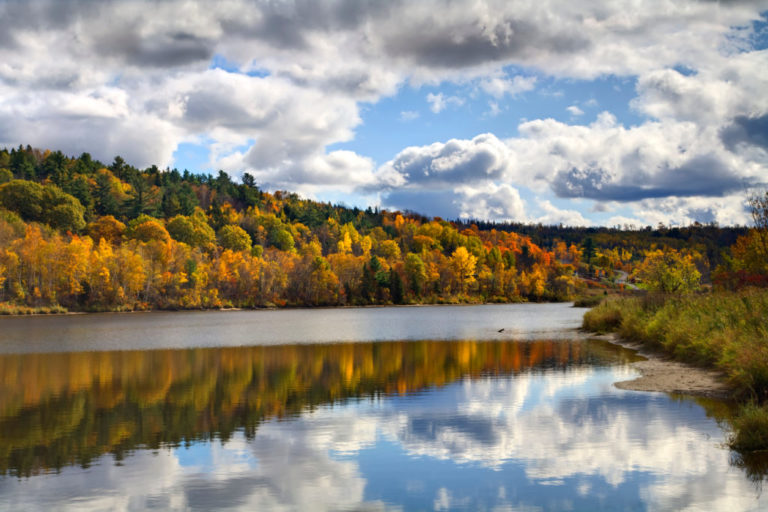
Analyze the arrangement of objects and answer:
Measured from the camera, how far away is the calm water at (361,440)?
1261 centimetres

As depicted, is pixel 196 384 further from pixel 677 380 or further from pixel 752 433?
pixel 752 433

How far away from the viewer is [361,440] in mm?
17156

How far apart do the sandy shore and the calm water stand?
3.25 ft

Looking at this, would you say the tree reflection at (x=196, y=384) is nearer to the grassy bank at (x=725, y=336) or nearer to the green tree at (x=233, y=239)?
the grassy bank at (x=725, y=336)

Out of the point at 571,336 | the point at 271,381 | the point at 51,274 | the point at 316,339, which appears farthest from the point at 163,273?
the point at 271,381

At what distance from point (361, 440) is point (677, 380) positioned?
14.4 meters

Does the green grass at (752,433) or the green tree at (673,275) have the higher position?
the green tree at (673,275)

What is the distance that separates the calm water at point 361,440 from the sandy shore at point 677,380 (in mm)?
991

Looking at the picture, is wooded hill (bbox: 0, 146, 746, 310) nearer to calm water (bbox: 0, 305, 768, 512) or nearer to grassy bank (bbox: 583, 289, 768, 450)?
calm water (bbox: 0, 305, 768, 512)

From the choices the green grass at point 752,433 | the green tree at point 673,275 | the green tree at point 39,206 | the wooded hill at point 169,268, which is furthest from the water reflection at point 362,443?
the green tree at point 39,206

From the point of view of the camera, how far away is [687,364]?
94.5 ft

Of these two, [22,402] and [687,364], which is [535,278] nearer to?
[687,364]

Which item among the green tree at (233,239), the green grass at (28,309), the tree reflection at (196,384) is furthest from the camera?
the green tree at (233,239)

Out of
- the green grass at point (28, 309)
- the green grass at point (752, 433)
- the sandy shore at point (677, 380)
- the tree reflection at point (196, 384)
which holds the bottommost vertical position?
the green grass at point (28, 309)
